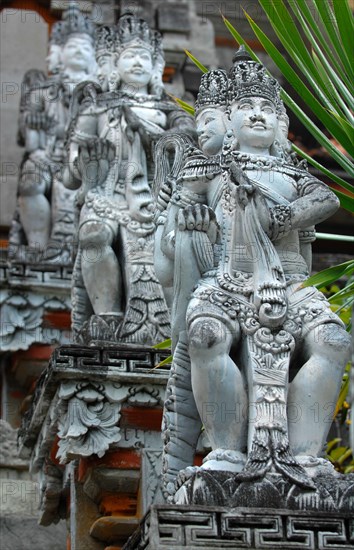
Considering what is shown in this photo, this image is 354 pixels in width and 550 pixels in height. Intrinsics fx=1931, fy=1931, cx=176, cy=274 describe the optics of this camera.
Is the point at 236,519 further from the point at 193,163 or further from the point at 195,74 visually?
the point at 195,74

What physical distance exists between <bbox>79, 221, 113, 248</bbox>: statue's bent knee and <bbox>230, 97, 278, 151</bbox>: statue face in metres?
2.97

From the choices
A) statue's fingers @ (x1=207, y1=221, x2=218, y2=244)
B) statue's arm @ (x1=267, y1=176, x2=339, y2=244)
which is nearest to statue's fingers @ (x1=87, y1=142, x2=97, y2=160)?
statue's arm @ (x1=267, y1=176, x2=339, y2=244)

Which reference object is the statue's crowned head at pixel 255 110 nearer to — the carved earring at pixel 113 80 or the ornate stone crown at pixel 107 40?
the carved earring at pixel 113 80

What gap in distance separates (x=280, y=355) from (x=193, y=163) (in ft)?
4.75

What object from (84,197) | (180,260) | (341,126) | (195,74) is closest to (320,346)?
(180,260)

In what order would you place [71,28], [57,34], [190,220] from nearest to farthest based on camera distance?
[190,220], [71,28], [57,34]

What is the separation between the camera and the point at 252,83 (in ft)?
37.1

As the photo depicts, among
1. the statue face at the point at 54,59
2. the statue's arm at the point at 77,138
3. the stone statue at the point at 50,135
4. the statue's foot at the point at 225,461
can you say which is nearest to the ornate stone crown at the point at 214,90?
the statue's foot at the point at 225,461

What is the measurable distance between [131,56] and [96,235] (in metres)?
1.82

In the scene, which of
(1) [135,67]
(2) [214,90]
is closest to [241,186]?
(2) [214,90]

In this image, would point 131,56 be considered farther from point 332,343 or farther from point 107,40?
point 332,343

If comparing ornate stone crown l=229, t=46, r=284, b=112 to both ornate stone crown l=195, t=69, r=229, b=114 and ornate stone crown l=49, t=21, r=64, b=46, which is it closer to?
ornate stone crown l=195, t=69, r=229, b=114

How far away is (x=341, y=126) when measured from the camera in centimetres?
1280

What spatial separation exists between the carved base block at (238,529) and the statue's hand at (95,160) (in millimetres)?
5096
